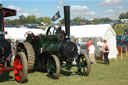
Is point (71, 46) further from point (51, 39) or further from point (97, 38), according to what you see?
point (97, 38)

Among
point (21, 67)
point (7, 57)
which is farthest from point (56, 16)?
point (21, 67)

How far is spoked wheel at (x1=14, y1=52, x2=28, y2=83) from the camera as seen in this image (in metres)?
5.70

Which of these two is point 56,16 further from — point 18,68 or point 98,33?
point 18,68

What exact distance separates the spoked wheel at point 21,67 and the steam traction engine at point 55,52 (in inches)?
47.1

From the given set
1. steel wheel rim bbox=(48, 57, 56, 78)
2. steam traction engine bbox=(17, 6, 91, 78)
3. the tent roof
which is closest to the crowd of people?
the tent roof

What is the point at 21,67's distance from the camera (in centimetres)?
598

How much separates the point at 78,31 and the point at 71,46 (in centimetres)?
835

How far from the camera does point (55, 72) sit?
7.06 metres

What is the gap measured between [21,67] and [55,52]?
1.84 meters

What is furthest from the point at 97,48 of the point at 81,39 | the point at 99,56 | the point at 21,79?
the point at 21,79

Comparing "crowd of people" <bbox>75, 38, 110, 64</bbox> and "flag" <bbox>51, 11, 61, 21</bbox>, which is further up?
"flag" <bbox>51, 11, 61, 21</bbox>

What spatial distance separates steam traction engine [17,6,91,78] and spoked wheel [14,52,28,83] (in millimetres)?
1196

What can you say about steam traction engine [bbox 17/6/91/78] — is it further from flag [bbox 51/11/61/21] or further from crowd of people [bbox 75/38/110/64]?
crowd of people [bbox 75/38/110/64]

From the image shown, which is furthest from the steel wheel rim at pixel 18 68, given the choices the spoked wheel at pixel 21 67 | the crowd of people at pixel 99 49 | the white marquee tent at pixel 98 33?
the white marquee tent at pixel 98 33
